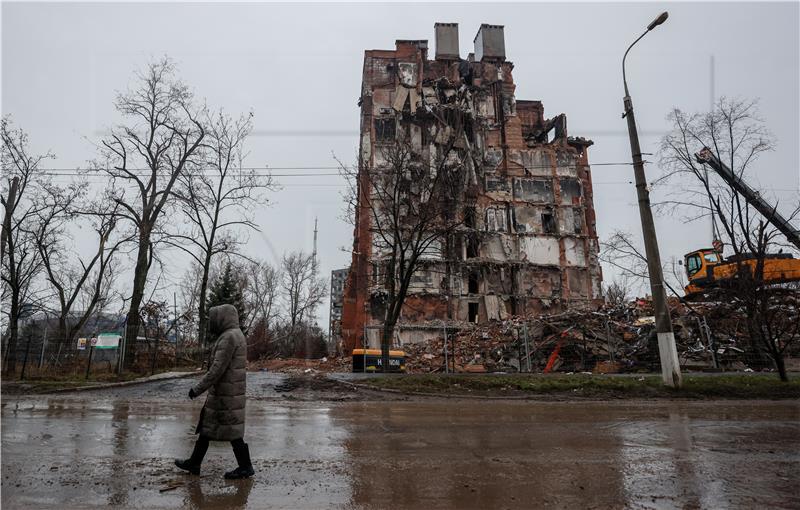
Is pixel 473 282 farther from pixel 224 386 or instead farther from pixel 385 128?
pixel 224 386

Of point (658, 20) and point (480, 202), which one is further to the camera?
point (480, 202)

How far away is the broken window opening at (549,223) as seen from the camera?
45.3m

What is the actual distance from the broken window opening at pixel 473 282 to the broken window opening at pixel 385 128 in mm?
14140

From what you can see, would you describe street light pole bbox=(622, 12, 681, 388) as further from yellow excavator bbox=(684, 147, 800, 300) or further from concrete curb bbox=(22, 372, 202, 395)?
concrete curb bbox=(22, 372, 202, 395)

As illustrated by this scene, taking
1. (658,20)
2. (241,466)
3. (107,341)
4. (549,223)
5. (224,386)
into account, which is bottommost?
(241,466)

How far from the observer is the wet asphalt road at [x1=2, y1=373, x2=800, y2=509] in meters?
4.52

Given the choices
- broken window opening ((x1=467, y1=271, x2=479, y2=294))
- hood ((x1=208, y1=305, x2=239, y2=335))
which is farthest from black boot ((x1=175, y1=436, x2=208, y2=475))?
broken window opening ((x1=467, y1=271, x2=479, y2=294))

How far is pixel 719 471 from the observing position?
5.43m

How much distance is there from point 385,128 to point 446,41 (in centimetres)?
1199

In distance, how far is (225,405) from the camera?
17.1ft

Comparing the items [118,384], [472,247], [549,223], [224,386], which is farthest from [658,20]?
[549,223]

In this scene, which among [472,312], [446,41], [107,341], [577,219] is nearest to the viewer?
[107,341]

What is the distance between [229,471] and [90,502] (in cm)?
137

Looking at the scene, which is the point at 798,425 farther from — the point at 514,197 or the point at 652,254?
the point at 514,197
